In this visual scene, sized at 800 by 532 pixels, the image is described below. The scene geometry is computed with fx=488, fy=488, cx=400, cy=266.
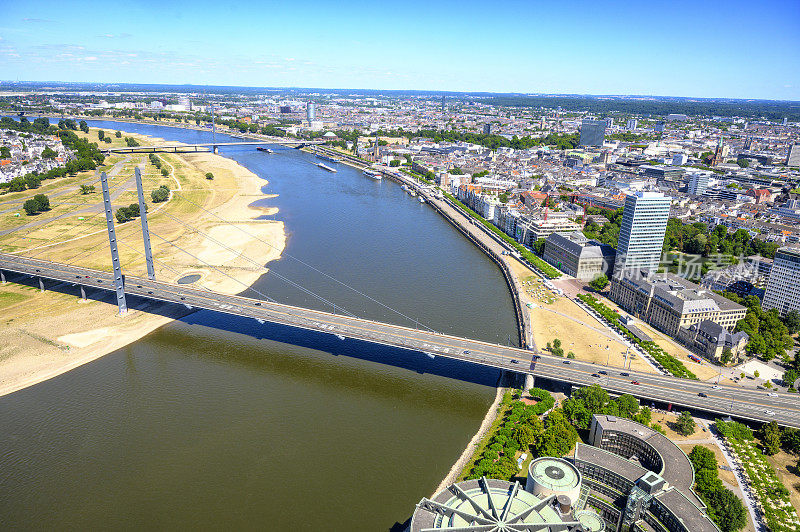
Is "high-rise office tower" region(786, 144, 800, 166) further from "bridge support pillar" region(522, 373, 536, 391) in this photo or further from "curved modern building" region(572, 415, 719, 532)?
"curved modern building" region(572, 415, 719, 532)

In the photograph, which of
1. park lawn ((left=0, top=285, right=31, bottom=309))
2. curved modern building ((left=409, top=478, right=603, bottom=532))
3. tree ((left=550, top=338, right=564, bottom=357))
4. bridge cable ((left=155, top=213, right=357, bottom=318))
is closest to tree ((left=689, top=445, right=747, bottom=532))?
curved modern building ((left=409, top=478, right=603, bottom=532))

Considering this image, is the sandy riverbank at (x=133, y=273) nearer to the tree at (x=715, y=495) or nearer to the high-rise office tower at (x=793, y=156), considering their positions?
the tree at (x=715, y=495)

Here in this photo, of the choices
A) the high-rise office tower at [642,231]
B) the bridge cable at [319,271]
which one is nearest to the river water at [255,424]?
the bridge cable at [319,271]

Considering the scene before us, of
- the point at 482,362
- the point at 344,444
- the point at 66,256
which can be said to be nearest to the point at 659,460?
the point at 482,362

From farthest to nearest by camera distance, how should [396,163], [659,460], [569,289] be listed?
[396,163]
[569,289]
[659,460]

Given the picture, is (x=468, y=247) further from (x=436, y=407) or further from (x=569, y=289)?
(x=436, y=407)

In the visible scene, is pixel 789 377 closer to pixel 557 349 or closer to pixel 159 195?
pixel 557 349
